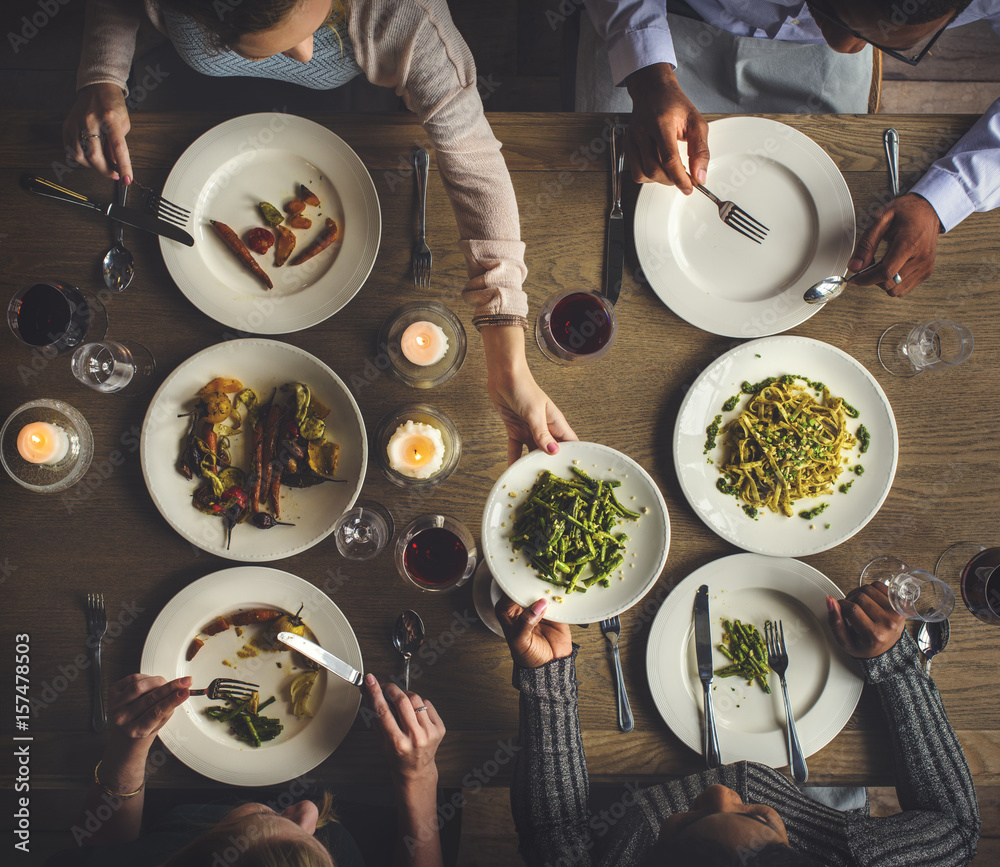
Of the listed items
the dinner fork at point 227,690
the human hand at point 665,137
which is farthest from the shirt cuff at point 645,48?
the dinner fork at point 227,690

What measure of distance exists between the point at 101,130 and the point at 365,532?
1.45 meters

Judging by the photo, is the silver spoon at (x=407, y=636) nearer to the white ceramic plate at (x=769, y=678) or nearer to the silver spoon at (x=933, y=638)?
the white ceramic plate at (x=769, y=678)

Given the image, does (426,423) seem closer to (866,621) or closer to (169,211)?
(169,211)

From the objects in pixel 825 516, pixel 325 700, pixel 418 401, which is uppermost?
pixel 418 401

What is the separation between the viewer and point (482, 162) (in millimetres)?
1700

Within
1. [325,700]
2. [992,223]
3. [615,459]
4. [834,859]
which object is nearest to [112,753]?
[325,700]

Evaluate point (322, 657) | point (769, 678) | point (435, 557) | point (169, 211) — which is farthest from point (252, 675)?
point (769, 678)

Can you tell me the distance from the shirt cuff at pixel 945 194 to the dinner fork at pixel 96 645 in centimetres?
283

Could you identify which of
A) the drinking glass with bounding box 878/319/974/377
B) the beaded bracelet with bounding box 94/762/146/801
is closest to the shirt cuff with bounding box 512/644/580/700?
the beaded bracelet with bounding box 94/762/146/801

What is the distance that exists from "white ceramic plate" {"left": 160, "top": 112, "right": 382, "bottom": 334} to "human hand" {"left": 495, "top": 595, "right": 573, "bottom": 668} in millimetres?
1051

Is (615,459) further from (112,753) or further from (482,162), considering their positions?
(112,753)

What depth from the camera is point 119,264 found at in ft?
5.96

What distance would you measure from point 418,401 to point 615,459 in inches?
25.1

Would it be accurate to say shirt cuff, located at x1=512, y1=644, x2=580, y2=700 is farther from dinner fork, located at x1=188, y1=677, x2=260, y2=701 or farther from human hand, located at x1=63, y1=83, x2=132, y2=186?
human hand, located at x1=63, y1=83, x2=132, y2=186
